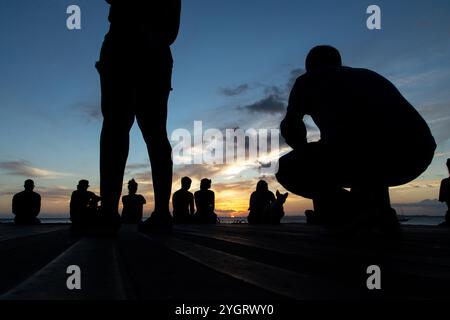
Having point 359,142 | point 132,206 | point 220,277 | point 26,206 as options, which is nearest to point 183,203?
point 132,206

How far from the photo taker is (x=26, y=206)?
8000 mm

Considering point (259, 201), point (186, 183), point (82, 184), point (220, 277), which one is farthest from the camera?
point (186, 183)

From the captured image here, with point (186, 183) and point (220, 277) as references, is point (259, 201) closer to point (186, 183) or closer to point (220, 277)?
point (186, 183)

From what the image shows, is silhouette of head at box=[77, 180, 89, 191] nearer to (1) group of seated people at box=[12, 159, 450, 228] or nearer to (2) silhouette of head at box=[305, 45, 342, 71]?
(1) group of seated people at box=[12, 159, 450, 228]

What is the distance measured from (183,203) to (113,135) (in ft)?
23.1

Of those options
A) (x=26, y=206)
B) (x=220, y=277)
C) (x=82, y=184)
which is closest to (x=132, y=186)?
(x=26, y=206)

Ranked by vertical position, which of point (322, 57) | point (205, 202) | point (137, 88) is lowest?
point (205, 202)

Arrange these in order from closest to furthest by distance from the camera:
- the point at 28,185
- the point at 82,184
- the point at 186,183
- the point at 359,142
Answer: the point at 359,142, the point at 82,184, the point at 28,185, the point at 186,183

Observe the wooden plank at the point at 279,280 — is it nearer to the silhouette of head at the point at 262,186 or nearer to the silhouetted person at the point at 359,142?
the silhouetted person at the point at 359,142

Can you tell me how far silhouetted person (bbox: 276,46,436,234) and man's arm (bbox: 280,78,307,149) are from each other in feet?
0.10

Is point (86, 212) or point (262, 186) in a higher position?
point (262, 186)

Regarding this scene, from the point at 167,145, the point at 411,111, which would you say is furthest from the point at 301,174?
the point at 167,145

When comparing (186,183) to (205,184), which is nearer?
(186,183)
